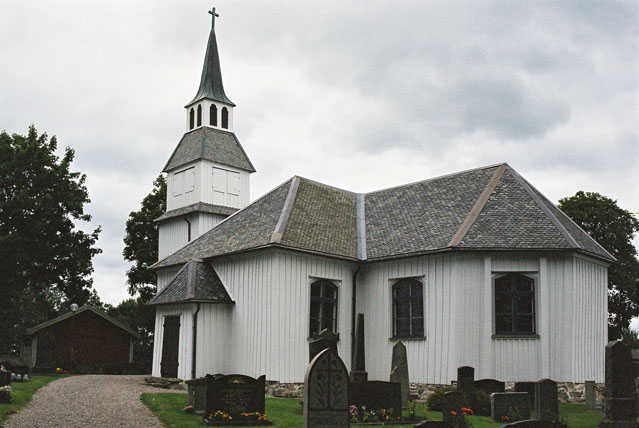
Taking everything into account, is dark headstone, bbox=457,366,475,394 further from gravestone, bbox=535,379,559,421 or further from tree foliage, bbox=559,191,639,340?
tree foliage, bbox=559,191,639,340

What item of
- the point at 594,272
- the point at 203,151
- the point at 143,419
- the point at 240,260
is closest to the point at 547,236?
the point at 594,272

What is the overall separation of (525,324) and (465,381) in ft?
16.7

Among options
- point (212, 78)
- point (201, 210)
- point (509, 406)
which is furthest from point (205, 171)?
point (509, 406)

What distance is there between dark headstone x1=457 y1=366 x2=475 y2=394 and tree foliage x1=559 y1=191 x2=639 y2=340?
Result: 2309 centimetres

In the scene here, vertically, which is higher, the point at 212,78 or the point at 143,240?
the point at 212,78

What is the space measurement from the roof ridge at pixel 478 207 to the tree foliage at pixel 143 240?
88.6 ft

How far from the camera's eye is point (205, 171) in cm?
3609

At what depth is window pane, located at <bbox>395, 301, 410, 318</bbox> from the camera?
74.5 ft

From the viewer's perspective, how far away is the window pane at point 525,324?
2103cm

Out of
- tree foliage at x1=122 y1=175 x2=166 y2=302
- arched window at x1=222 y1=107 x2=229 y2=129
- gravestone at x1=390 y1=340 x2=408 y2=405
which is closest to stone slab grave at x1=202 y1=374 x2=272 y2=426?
gravestone at x1=390 y1=340 x2=408 y2=405

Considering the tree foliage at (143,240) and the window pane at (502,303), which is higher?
the tree foliage at (143,240)

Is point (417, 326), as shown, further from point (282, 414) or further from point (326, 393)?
point (326, 393)

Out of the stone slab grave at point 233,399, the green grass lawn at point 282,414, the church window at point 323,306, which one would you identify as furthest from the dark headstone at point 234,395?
the church window at point 323,306

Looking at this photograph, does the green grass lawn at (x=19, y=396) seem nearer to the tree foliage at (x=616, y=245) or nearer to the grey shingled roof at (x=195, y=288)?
the grey shingled roof at (x=195, y=288)
